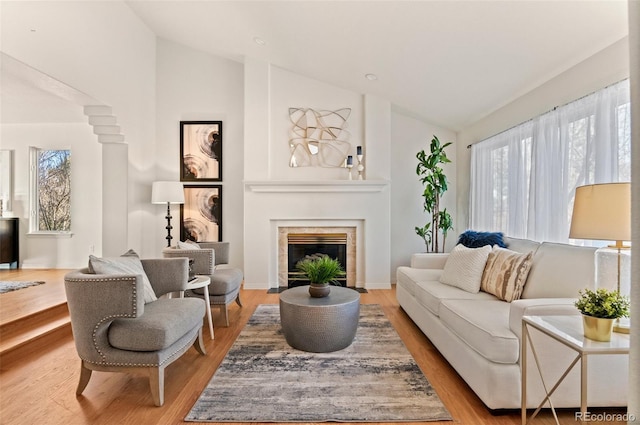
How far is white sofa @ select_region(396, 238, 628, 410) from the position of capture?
187cm

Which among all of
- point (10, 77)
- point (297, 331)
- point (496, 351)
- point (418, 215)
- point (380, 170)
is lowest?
point (297, 331)

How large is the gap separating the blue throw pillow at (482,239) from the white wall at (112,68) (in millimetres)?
4290

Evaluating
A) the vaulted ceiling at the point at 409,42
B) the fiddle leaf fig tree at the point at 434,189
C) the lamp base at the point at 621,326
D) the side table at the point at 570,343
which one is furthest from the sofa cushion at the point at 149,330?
the fiddle leaf fig tree at the point at 434,189

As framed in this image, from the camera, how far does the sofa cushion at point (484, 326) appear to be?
6.23ft

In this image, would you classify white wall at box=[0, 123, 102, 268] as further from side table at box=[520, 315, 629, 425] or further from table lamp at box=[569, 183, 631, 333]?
table lamp at box=[569, 183, 631, 333]

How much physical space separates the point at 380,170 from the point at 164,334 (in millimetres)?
3684

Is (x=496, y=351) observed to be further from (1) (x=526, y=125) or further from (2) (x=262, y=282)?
(2) (x=262, y=282)

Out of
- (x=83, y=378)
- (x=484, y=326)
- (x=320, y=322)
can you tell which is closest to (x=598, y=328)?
(x=484, y=326)

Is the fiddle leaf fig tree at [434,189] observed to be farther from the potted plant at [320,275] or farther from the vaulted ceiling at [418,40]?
the potted plant at [320,275]

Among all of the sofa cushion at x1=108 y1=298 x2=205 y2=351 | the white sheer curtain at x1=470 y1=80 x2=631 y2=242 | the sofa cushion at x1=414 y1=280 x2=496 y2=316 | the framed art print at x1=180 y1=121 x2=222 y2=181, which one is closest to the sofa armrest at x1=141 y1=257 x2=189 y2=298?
the sofa cushion at x1=108 y1=298 x2=205 y2=351

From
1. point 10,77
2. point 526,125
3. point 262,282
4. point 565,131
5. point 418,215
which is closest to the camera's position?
point 565,131

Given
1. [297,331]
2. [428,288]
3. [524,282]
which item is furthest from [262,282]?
[524,282]

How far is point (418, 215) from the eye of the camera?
537cm

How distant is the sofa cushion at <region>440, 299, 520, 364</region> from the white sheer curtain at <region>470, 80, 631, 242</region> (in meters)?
1.12
